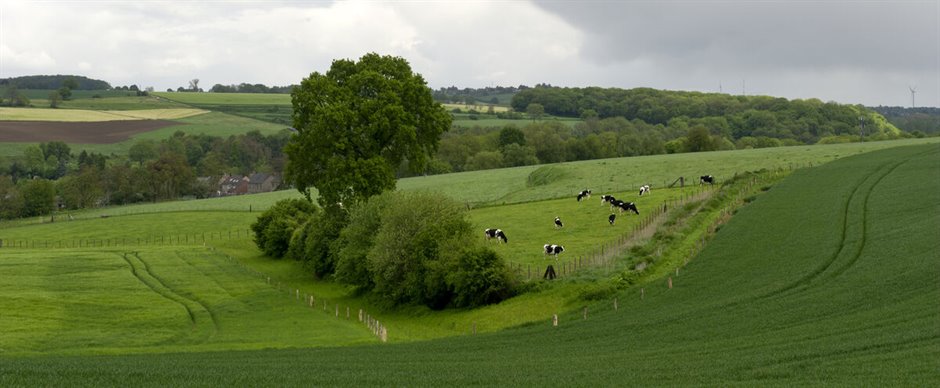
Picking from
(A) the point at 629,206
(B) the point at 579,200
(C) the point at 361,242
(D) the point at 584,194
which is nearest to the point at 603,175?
(D) the point at 584,194

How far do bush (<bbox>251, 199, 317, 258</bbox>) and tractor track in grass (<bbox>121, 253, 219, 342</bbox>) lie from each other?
483 inches

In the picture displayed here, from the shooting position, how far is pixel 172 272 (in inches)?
2874

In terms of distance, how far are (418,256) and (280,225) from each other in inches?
1315

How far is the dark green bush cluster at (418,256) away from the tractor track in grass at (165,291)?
10.3 m

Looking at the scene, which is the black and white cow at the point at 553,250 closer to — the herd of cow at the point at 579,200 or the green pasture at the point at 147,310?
the herd of cow at the point at 579,200

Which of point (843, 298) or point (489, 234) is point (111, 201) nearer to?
point (489, 234)

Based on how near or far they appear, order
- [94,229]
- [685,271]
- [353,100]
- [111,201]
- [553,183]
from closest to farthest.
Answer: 1. [685,271]
2. [353,100]
3. [553,183]
4. [94,229]
5. [111,201]

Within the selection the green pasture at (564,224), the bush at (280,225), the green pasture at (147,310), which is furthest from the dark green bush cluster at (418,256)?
the bush at (280,225)

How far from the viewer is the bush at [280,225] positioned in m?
88.0

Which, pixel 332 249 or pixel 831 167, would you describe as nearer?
pixel 332 249

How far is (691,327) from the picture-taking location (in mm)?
35438

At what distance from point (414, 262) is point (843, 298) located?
29.4 metres

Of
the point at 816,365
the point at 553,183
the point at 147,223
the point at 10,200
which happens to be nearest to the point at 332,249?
the point at 553,183

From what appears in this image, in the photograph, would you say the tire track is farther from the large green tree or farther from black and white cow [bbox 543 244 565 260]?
black and white cow [bbox 543 244 565 260]
